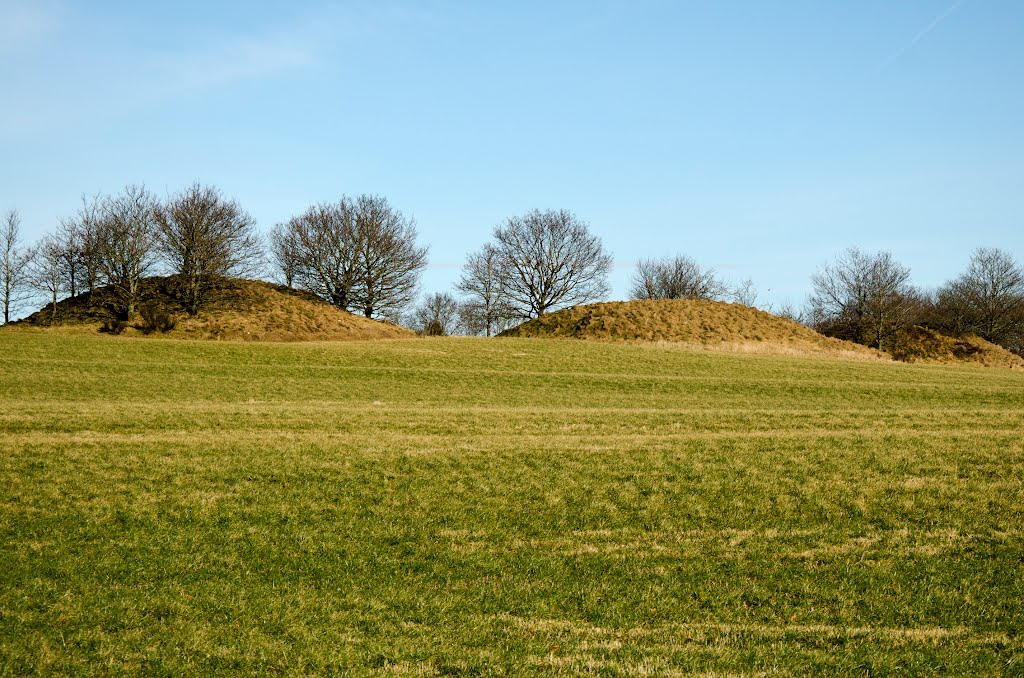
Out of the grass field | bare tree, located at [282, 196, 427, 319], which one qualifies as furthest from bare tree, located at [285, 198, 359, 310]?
the grass field

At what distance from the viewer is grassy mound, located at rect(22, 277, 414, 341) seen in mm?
43188

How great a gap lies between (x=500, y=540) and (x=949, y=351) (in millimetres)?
63371

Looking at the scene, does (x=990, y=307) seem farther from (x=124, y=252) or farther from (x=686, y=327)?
(x=124, y=252)

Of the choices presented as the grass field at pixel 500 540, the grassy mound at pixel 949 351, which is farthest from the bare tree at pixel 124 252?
the grassy mound at pixel 949 351

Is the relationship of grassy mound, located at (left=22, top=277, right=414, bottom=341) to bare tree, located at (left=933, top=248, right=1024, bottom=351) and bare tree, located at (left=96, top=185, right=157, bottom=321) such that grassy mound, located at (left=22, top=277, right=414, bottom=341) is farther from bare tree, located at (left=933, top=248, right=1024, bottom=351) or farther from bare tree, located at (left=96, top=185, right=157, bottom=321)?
bare tree, located at (left=933, top=248, right=1024, bottom=351)

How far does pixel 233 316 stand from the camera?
45.9m

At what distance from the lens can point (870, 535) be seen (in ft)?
35.6

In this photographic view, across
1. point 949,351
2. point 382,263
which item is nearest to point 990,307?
point 949,351

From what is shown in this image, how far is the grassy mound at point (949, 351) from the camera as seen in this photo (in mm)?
58031

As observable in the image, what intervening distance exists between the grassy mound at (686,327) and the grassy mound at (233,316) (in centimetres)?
1227

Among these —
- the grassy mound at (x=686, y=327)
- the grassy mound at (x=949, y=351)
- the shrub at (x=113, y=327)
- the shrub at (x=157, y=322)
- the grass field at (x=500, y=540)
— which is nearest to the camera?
the grass field at (x=500, y=540)

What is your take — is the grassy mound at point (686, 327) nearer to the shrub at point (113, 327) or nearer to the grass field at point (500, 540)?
the grass field at point (500, 540)

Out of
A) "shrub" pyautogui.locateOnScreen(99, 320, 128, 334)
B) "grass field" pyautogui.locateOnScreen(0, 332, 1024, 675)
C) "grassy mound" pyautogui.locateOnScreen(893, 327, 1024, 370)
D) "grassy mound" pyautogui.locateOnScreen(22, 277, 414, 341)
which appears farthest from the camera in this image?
"grassy mound" pyautogui.locateOnScreen(893, 327, 1024, 370)

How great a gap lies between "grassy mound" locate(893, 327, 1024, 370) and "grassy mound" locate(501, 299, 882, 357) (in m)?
11.7
